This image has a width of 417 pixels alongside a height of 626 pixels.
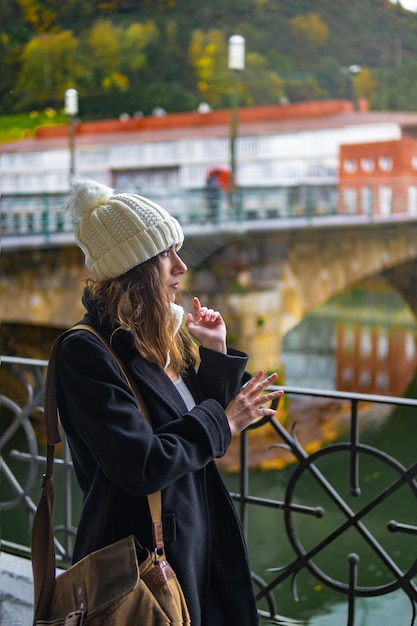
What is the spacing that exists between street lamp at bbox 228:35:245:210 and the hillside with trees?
73 mm

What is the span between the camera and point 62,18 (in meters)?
5.51

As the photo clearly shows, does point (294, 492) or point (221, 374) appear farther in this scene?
point (294, 492)

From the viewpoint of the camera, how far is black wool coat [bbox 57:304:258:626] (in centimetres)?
67

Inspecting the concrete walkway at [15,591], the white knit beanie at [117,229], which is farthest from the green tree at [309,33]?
the white knit beanie at [117,229]

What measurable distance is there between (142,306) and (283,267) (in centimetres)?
770

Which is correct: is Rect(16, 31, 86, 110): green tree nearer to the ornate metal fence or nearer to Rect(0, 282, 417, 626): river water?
Rect(0, 282, 417, 626): river water

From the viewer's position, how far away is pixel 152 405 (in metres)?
0.72


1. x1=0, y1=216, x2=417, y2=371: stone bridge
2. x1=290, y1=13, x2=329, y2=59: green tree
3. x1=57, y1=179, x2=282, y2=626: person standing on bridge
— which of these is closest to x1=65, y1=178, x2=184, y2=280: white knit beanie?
x1=57, y1=179, x2=282, y2=626: person standing on bridge

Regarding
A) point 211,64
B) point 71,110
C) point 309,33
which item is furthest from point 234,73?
point 71,110

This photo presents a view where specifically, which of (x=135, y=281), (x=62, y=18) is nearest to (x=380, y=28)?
(x=62, y=18)

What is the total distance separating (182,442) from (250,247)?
7.48m

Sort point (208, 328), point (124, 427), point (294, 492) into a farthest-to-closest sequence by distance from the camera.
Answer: point (294, 492) → point (208, 328) → point (124, 427)

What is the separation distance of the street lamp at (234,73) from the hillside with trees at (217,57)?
73mm

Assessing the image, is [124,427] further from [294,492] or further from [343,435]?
[343,435]
